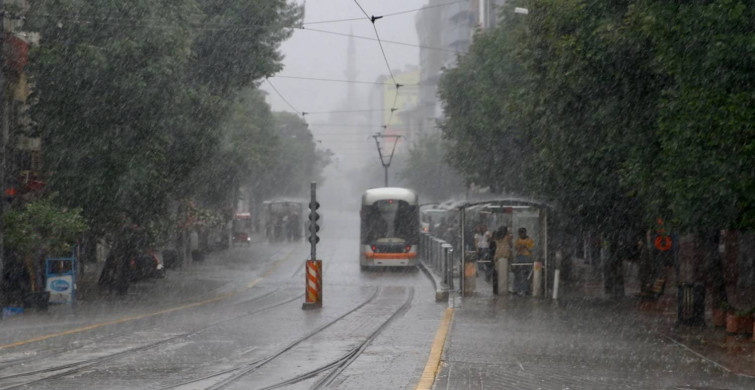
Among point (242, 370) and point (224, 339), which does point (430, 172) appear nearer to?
point (224, 339)

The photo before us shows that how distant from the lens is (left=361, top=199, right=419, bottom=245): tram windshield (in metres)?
43.1

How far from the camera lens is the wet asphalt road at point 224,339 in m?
12.9

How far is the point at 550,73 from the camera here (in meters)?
22.2

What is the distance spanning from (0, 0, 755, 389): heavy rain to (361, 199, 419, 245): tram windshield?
83 millimetres

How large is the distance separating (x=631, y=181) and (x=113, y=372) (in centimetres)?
1033

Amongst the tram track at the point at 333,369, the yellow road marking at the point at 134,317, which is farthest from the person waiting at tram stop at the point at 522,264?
the tram track at the point at 333,369

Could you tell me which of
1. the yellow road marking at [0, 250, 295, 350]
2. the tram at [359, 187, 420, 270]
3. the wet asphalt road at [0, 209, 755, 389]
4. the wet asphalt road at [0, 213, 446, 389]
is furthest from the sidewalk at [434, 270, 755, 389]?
the tram at [359, 187, 420, 270]

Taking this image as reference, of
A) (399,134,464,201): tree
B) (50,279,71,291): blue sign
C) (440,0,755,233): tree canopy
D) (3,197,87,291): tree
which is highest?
(399,134,464,201): tree

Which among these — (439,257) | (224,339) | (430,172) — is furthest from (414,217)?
(430,172)

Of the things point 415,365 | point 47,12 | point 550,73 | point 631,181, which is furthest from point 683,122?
point 47,12

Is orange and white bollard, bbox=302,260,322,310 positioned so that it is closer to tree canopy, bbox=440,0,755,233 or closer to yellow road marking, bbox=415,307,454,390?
yellow road marking, bbox=415,307,454,390

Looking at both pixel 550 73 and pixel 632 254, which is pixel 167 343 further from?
pixel 632 254

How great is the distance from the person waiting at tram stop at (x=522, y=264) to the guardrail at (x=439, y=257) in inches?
83.6

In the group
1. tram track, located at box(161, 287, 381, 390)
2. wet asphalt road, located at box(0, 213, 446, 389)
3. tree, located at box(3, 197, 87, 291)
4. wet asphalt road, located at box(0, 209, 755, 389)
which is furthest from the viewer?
tree, located at box(3, 197, 87, 291)
